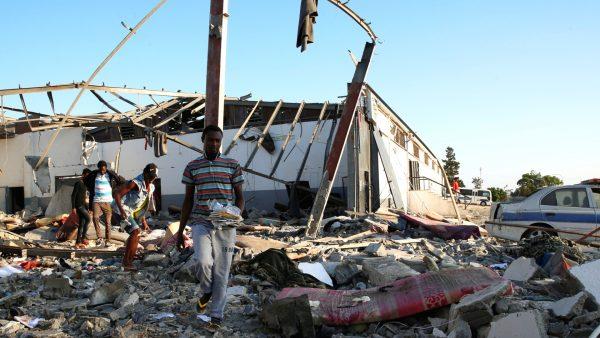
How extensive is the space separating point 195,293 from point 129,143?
16151 mm

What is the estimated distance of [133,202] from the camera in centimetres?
671

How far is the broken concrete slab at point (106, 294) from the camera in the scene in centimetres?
498

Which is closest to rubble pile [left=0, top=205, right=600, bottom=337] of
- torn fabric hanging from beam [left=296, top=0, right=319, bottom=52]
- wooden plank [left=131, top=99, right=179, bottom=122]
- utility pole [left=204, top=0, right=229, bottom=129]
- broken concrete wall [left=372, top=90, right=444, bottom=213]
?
utility pole [left=204, top=0, right=229, bottom=129]

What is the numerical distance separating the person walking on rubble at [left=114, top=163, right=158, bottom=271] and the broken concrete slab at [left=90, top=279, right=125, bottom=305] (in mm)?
1506

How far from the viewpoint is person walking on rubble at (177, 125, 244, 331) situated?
4273 millimetres

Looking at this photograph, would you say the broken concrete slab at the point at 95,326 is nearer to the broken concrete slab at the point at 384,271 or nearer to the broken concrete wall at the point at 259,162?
the broken concrete slab at the point at 384,271

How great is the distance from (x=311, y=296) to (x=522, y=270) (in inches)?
109

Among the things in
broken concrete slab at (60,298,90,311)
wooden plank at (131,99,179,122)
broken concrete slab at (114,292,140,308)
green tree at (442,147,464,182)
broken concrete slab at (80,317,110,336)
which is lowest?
broken concrete slab at (80,317,110,336)

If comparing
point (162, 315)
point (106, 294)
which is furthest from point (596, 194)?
point (106, 294)

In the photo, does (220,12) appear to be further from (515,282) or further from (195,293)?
(515,282)

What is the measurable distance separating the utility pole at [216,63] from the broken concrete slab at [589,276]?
4.08 meters

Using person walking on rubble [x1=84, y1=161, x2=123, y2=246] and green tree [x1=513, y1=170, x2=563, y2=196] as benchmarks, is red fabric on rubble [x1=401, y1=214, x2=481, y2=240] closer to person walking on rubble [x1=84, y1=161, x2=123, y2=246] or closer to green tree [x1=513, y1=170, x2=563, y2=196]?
person walking on rubble [x1=84, y1=161, x2=123, y2=246]

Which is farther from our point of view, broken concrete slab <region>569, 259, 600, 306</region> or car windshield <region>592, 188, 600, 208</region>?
car windshield <region>592, 188, 600, 208</region>

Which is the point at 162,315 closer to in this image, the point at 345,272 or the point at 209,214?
the point at 209,214
